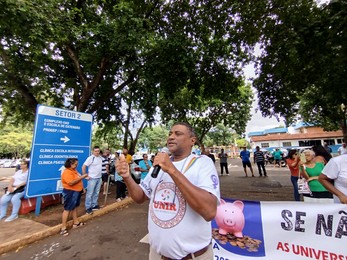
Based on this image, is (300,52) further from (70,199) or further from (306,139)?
(306,139)

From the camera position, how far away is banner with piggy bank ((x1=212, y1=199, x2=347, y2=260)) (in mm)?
2688

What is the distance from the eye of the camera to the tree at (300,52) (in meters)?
5.23

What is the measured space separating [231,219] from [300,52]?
5388 millimetres

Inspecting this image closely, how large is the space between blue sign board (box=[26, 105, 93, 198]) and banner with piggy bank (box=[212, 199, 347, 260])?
5153 millimetres

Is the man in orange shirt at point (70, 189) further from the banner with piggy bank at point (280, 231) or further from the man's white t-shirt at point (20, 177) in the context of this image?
the banner with piggy bank at point (280, 231)

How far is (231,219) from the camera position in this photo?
325cm

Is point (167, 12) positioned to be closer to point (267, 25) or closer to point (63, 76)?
point (267, 25)

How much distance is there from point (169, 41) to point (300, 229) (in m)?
6.80

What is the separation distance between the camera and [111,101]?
1165 centimetres

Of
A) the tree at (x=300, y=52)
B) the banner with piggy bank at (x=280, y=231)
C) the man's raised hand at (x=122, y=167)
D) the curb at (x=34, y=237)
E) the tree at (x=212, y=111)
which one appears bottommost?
the curb at (x=34, y=237)

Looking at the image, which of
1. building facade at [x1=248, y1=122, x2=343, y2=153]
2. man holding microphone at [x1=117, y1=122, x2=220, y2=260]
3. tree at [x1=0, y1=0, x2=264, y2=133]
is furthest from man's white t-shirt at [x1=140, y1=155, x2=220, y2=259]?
building facade at [x1=248, y1=122, x2=343, y2=153]

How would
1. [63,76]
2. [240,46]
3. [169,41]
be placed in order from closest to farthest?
[169,41]
[240,46]
[63,76]

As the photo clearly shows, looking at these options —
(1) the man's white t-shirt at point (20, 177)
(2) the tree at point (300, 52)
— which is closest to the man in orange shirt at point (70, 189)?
(1) the man's white t-shirt at point (20, 177)

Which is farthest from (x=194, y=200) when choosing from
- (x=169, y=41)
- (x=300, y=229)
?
(x=169, y=41)
